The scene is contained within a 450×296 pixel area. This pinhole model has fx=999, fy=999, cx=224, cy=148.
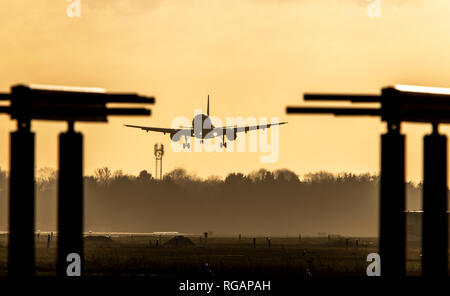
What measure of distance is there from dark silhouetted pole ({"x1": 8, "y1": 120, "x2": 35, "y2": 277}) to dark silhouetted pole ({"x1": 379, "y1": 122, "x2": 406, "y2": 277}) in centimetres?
552

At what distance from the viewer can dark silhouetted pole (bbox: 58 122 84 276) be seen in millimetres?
16172

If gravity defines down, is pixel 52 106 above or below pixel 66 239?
above

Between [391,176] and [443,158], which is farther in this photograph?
[443,158]

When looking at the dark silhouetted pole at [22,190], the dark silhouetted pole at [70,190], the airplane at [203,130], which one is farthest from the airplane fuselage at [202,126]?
the dark silhouetted pole at [22,190]

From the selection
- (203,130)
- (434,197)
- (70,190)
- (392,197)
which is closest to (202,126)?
(203,130)

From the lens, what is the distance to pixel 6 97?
53.1ft

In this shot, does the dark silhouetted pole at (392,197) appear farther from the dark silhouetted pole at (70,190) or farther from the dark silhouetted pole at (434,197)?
the dark silhouetted pole at (70,190)

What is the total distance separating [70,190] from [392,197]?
5.16 meters

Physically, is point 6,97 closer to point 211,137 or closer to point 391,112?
point 391,112

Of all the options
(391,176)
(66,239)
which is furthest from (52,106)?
(391,176)

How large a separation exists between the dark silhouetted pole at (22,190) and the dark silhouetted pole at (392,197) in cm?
552

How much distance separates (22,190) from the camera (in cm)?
1574
